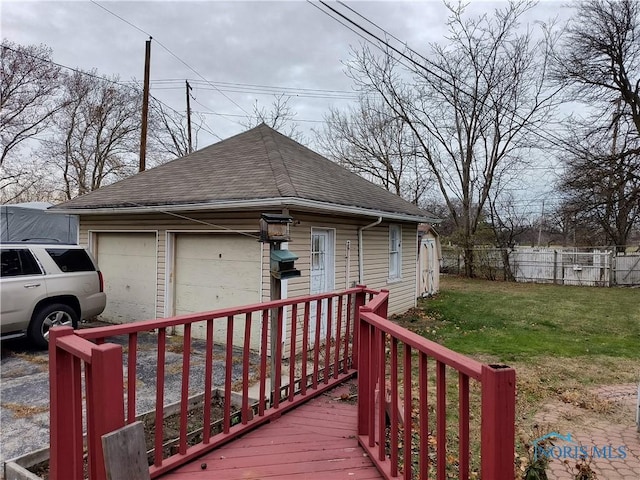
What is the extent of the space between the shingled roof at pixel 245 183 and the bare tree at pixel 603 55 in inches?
403

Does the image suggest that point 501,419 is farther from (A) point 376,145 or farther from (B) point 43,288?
(A) point 376,145

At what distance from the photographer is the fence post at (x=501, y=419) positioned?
1.17 m

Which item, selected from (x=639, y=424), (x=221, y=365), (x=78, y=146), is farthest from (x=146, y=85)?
(x=639, y=424)

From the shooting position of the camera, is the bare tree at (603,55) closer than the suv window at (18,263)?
No

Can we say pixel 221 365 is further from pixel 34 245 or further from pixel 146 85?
pixel 146 85

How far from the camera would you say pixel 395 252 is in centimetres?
941

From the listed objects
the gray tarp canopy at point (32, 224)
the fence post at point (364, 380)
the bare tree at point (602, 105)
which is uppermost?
the bare tree at point (602, 105)

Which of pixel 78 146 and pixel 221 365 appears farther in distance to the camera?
pixel 78 146

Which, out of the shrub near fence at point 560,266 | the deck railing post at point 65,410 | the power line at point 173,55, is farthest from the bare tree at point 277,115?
the deck railing post at point 65,410

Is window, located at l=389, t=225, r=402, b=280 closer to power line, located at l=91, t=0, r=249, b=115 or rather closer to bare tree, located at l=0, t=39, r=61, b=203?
power line, located at l=91, t=0, r=249, b=115

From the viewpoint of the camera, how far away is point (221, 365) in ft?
17.7

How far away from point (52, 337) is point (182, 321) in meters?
0.63

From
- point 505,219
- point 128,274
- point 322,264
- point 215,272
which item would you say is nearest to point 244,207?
point 215,272

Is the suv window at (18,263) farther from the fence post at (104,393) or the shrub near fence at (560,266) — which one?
the shrub near fence at (560,266)
